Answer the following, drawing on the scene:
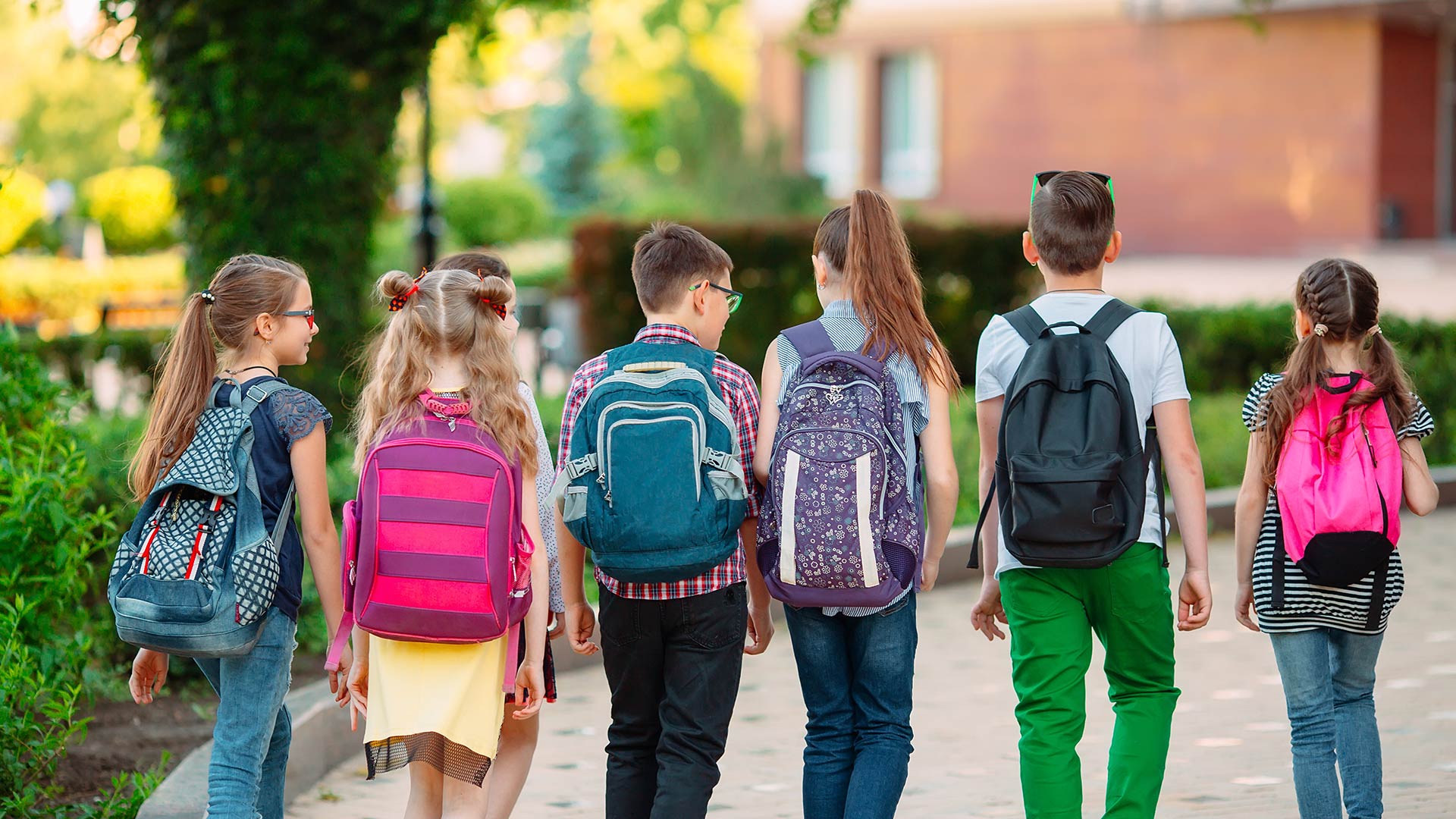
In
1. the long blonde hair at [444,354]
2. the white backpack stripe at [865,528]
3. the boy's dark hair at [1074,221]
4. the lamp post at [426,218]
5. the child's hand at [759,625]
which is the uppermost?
the lamp post at [426,218]

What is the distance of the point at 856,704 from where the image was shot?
12.4 feet

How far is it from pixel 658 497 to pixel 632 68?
4316 cm

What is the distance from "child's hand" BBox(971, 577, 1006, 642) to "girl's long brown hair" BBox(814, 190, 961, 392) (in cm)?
56

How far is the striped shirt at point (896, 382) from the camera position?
3.64 m

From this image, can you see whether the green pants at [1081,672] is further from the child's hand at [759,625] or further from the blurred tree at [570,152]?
the blurred tree at [570,152]

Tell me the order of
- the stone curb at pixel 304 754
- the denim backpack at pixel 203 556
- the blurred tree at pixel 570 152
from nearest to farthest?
1. the denim backpack at pixel 203 556
2. the stone curb at pixel 304 754
3. the blurred tree at pixel 570 152

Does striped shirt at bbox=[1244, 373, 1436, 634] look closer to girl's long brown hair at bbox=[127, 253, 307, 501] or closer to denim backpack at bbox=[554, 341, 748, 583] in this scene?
denim backpack at bbox=[554, 341, 748, 583]

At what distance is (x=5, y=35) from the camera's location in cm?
5016

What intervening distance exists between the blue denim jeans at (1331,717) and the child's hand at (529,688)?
1.87 meters

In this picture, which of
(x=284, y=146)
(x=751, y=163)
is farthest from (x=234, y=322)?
(x=751, y=163)

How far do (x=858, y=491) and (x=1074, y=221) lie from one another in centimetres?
88

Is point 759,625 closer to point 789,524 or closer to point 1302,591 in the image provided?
point 789,524

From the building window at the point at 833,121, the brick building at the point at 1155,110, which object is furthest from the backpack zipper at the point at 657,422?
the building window at the point at 833,121

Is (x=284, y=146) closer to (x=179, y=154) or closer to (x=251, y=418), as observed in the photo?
(x=179, y=154)
